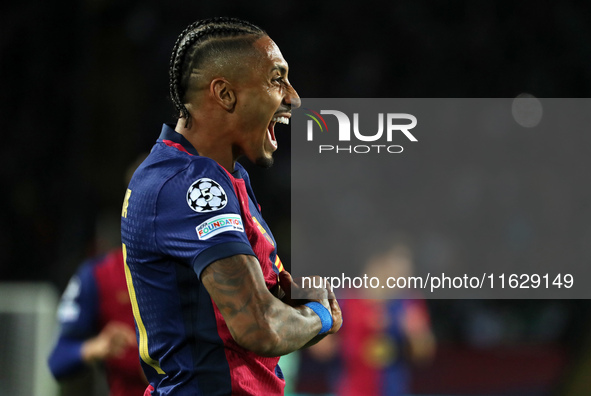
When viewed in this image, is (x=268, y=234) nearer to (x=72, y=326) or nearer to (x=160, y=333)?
(x=160, y=333)

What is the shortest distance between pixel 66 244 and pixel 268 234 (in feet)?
14.6

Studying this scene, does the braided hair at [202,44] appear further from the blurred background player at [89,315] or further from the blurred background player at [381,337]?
the blurred background player at [381,337]

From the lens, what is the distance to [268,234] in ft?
7.88

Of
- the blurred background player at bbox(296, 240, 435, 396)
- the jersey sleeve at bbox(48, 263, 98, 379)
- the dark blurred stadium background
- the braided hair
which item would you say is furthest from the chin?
the blurred background player at bbox(296, 240, 435, 396)

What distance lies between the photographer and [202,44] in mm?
2354

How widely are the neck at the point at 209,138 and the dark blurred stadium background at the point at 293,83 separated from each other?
3.10 m

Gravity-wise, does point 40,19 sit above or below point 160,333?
above

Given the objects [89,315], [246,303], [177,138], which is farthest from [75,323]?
[246,303]

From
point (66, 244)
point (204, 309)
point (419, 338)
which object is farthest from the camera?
point (419, 338)

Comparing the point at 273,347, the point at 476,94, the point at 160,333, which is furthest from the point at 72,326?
the point at 476,94

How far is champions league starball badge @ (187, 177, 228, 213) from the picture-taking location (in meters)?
2.07

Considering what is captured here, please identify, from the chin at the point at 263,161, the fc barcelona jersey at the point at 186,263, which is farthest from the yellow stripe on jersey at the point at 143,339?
the chin at the point at 263,161

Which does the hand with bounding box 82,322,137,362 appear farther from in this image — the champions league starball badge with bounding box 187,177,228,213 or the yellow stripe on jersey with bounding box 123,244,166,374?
the champions league starball badge with bounding box 187,177,228,213

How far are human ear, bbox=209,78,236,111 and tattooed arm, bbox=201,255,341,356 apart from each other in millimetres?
537
